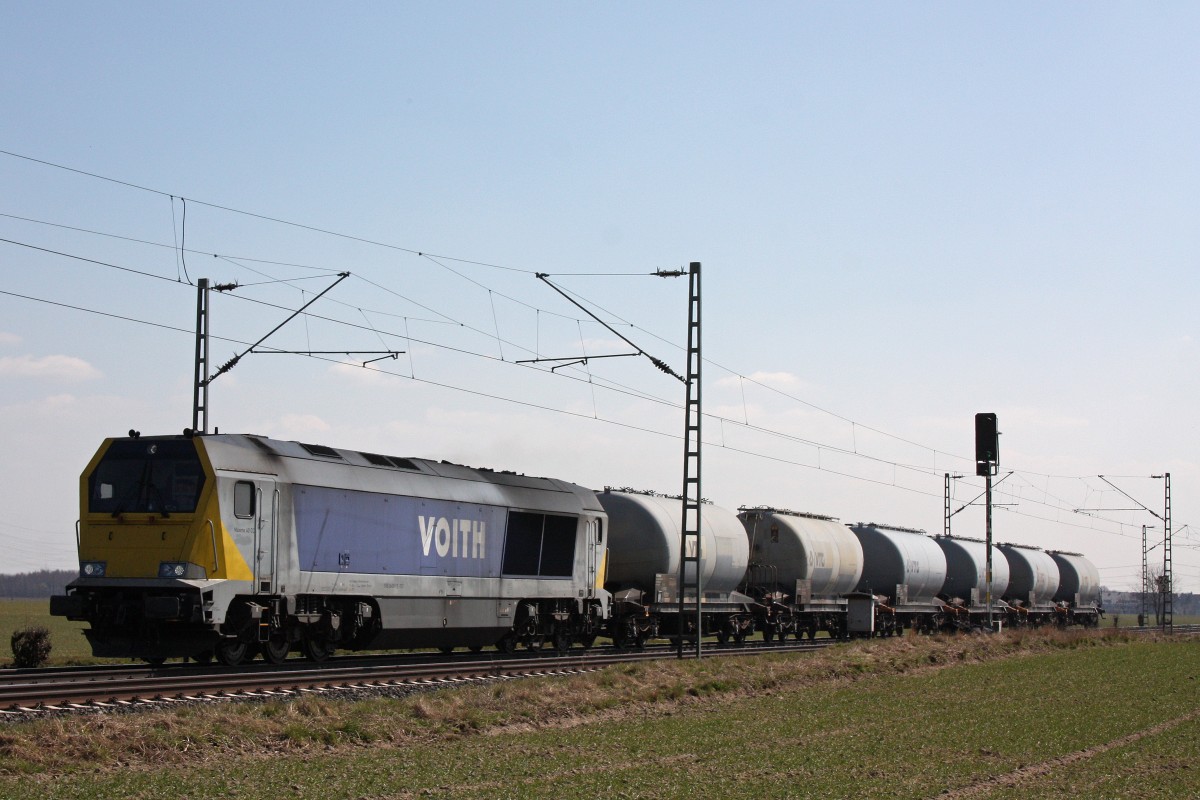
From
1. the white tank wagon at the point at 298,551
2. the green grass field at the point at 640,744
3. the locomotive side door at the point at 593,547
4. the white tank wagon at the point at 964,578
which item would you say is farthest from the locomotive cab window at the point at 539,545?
the white tank wagon at the point at 964,578

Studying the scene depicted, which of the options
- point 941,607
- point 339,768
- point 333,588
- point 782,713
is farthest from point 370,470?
point 941,607

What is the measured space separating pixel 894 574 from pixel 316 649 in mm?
26944

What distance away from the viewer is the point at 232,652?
23.6 meters

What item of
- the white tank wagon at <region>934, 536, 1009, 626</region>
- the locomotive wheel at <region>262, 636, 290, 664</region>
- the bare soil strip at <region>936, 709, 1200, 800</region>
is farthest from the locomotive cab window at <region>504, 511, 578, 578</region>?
the white tank wagon at <region>934, 536, 1009, 626</region>

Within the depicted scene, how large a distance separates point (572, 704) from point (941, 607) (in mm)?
33500

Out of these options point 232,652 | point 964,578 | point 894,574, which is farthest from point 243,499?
point 964,578

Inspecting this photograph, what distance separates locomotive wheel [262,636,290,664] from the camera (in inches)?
952

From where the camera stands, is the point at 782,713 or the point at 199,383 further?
the point at 199,383

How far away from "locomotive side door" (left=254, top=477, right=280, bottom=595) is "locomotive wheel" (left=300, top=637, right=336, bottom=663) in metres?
2.19

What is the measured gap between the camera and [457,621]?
91.4 ft

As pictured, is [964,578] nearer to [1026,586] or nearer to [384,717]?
[1026,586]

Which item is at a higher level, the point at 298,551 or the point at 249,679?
the point at 298,551

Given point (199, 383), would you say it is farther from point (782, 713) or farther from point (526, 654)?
point (782, 713)

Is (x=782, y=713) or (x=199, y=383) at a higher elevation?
(x=199, y=383)
